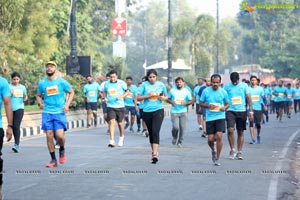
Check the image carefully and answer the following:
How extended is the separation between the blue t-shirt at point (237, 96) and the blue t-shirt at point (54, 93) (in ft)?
14.0

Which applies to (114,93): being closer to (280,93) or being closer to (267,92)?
(280,93)

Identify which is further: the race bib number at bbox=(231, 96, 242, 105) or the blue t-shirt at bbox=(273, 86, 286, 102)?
the blue t-shirt at bbox=(273, 86, 286, 102)

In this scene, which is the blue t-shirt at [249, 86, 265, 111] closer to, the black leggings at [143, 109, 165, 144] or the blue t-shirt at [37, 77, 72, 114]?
the black leggings at [143, 109, 165, 144]

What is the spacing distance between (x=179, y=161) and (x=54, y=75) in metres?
3.21

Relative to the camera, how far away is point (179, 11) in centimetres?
15725

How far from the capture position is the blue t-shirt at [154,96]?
15070 mm

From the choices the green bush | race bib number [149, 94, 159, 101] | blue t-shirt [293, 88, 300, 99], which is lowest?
blue t-shirt [293, 88, 300, 99]

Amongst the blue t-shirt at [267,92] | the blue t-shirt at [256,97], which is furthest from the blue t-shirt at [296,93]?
the blue t-shirt at [256,97]

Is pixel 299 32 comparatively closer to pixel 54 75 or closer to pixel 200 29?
pixel 200 29

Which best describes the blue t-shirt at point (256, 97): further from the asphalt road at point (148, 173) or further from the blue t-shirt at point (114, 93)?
the blue t-shirt at point (114, 93)

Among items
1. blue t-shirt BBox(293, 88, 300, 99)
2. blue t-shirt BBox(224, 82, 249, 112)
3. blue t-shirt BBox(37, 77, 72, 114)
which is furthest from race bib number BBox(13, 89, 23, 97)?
blue t-shirt BBox(293, 88, 300, 99)

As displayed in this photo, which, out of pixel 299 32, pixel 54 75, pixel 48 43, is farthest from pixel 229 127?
pixel 299 32

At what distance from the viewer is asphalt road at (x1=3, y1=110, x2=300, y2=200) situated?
10.5 metres

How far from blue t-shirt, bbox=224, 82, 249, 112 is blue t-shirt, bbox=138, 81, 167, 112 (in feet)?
6.05
